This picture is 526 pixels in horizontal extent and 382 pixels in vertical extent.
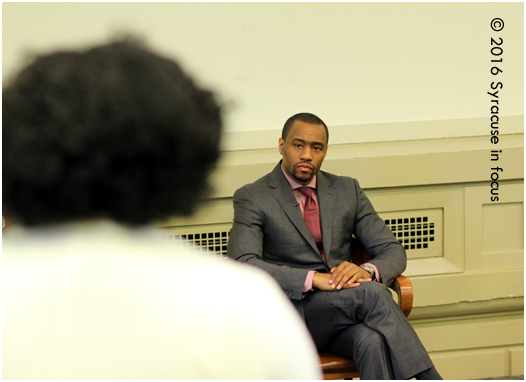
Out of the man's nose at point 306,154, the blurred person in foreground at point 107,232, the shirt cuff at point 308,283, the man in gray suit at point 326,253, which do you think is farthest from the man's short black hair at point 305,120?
the blurred person in foreground at point 107,232

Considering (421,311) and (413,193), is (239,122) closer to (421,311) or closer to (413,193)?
(413,193)

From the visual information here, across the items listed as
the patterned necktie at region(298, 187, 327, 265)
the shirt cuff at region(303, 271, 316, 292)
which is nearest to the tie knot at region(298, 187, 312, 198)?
the patterned necktie at region(298, 187, 327, 265)

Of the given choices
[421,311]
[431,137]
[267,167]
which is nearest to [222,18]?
[267,167]

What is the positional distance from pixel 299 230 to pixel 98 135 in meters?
2.07

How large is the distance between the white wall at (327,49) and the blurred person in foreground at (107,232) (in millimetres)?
2411

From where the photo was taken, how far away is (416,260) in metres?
3.77

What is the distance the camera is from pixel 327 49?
11.8ft

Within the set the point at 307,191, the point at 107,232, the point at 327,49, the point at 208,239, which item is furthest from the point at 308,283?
the point at 107,232

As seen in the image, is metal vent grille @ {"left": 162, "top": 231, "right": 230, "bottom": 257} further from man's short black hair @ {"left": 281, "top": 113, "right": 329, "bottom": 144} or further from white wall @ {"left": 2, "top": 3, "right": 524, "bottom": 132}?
man's short black hair @ {"left": 281, "top": 113, "right": 329, "bottom": 144}

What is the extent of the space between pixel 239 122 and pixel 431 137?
4.07ft

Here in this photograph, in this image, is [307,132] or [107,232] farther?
[307,132]

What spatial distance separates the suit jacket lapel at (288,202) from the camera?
9.71ft

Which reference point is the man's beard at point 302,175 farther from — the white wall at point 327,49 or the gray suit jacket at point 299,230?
the white wall at point 327,49

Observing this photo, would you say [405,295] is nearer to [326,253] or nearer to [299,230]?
[326,253]
